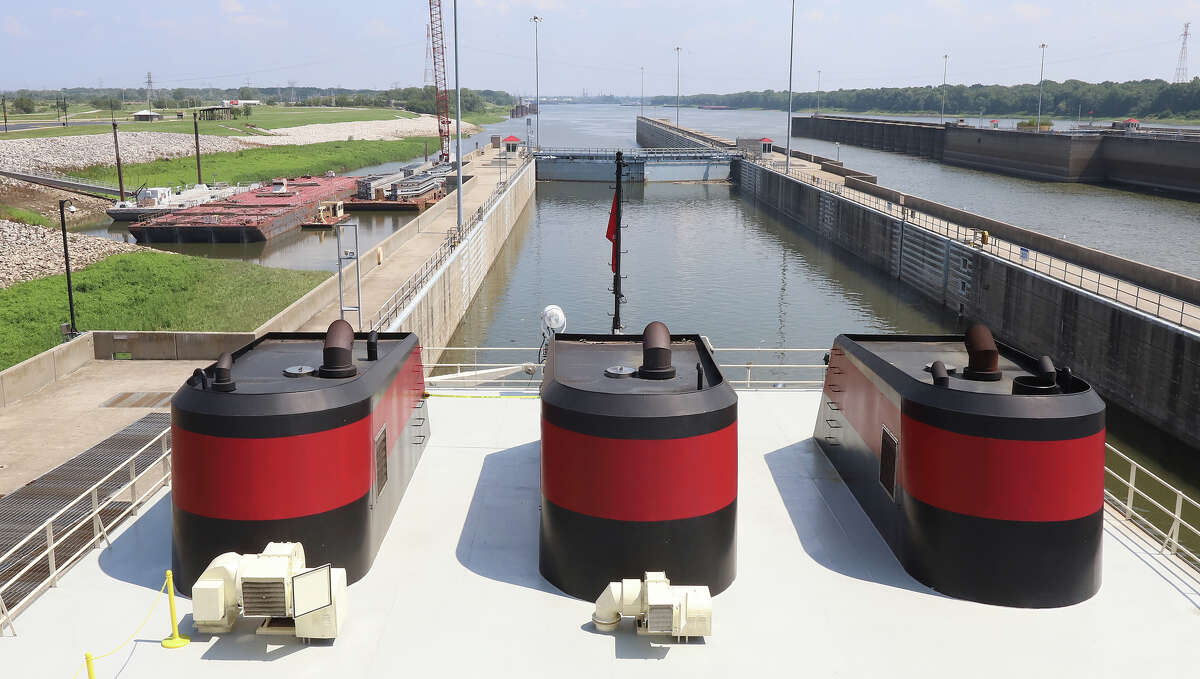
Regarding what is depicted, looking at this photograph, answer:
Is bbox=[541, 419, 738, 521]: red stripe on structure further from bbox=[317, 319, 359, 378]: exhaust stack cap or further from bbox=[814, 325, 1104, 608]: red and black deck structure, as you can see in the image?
bbox=[317, 319, 359, 378]: exhaust stack cap

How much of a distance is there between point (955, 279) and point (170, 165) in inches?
Answer: 3598

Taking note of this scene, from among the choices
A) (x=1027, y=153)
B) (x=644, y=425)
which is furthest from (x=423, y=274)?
(x=1027, y=153)

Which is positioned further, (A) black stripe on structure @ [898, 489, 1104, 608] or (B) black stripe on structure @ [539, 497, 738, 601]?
(A) black stripe on structure @ [898, 489, 1104, 608]

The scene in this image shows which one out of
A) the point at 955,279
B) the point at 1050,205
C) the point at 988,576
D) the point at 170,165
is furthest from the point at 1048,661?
the point at 170,165

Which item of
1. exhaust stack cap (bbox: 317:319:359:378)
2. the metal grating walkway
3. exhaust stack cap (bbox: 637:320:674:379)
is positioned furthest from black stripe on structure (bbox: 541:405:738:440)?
the metal grating walkway

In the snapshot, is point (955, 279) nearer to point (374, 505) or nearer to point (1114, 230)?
point (1114, 230)

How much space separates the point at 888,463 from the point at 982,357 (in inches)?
68.2

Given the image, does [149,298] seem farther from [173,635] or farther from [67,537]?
[173,635]

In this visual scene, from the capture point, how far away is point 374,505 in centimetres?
1156

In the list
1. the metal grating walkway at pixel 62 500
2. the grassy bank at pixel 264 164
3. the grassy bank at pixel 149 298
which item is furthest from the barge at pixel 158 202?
the metal grating walkway at pixel 62 500

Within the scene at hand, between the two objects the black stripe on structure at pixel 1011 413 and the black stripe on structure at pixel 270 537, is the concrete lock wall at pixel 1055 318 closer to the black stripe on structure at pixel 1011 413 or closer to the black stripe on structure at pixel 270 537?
the black stripe on structure at pixel 1011 413

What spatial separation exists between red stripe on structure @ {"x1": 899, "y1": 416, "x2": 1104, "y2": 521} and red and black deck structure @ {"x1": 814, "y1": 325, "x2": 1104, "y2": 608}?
1 centimetres

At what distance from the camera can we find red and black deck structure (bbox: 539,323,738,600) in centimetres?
998

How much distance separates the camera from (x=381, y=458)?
39.4 ft
